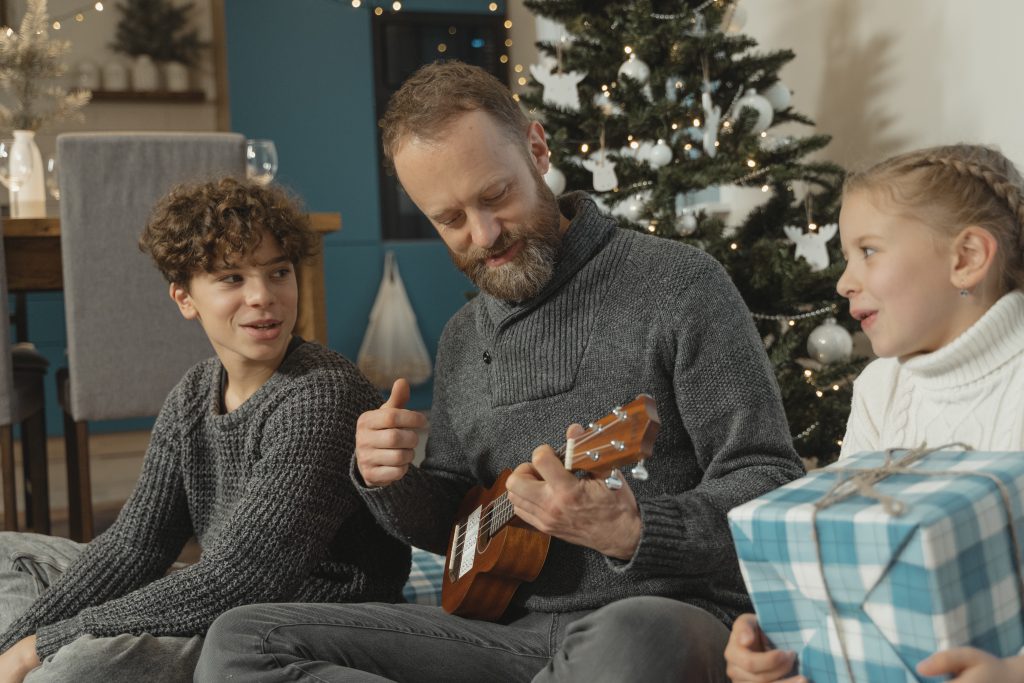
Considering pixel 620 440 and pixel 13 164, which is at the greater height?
pixel 13 164

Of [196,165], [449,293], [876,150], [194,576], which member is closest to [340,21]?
[449,293]

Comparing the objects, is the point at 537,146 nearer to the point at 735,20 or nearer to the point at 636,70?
the point at 636,70

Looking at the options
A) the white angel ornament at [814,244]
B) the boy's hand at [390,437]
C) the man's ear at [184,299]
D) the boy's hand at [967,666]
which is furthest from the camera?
the white angel ornament at [814,244]

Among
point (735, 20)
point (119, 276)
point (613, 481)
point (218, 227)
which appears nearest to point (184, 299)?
point (218, 227)

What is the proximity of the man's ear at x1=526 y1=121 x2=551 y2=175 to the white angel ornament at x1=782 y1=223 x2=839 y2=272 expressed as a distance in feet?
3.83

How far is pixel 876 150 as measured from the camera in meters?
2.85

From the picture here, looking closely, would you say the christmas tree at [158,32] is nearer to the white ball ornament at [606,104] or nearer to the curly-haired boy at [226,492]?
the white ball ornament at [606,104]

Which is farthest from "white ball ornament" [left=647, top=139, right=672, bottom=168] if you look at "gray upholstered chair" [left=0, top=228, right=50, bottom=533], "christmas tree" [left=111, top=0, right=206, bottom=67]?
"christmas tree" [left=111, top=0, right=206, bottom=67]

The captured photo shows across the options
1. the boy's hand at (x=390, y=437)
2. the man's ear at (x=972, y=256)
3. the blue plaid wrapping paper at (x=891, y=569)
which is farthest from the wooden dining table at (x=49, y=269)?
the blue plaid wrapping paper at (x=891, y=569)

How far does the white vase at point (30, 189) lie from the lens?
3.07m

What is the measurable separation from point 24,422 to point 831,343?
2.13 m

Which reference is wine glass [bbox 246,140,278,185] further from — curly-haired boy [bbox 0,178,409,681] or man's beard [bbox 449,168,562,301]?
man's beard [bbox 449,168,562,301]

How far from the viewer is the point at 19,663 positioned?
1560 mm

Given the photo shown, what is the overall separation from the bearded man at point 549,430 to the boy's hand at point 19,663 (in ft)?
1.25
